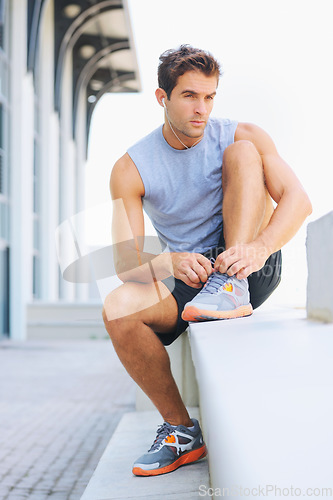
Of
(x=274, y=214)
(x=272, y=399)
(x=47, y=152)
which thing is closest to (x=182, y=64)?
(x=274, y=214)

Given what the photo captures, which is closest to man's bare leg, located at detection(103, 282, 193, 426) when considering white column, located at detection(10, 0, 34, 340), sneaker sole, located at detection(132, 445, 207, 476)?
sneaker sole, located at detection(132, 445, 207, 476)

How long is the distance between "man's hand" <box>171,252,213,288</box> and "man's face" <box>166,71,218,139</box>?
0.52m

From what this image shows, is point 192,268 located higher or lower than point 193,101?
lower

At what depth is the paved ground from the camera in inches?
107

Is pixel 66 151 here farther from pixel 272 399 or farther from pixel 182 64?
pixel 272 399

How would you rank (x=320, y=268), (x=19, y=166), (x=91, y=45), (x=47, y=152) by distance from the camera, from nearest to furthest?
1. (x=320, y=268)
2. (x=19, y=166)
3. (x=47, y=152)
4. (x=91, y=45)

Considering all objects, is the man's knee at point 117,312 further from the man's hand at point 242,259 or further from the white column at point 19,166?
the white column at point 19,166

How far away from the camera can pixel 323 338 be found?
120cm

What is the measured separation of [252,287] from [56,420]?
8.06 ft

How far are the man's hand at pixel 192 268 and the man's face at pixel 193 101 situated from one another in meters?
0.52

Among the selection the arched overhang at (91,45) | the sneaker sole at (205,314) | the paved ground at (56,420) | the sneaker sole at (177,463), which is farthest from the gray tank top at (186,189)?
the arched overhang at (91,45)

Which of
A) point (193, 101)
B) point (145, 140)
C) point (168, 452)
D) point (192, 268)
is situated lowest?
point (168, 452)

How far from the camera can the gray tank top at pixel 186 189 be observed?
88.3 inches

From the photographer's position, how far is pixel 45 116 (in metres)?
15.4
